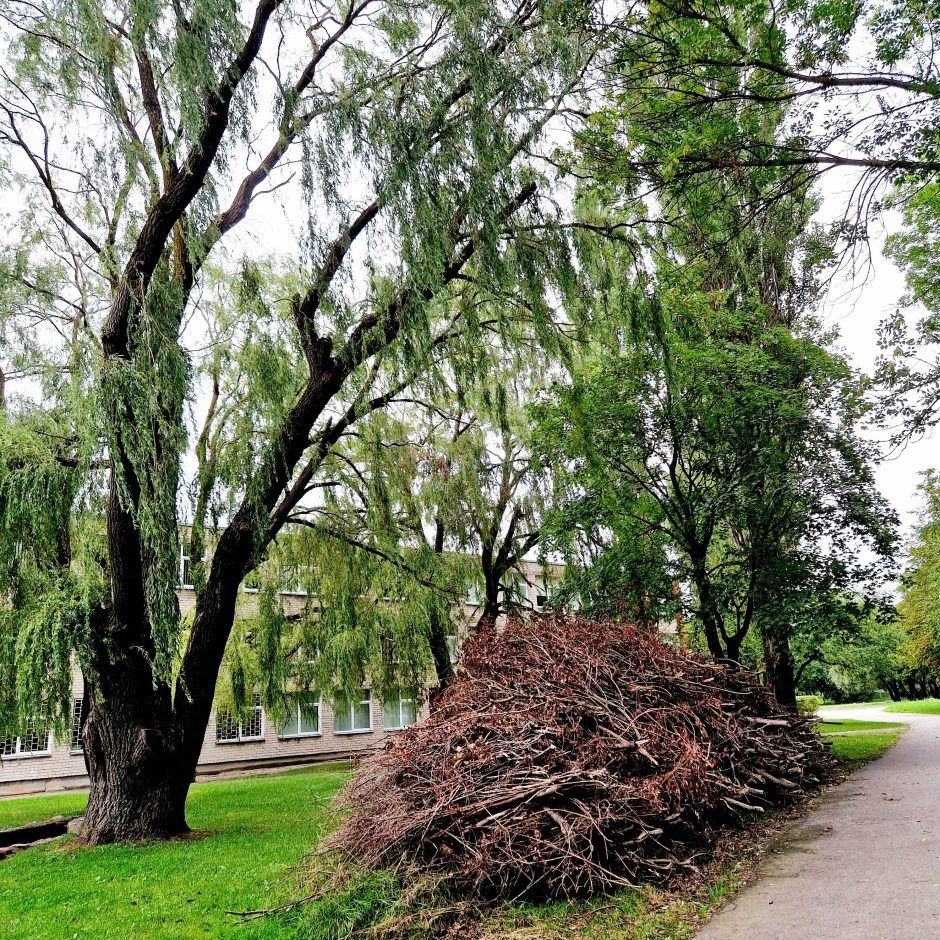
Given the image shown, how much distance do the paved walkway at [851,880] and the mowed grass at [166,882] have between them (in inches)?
131

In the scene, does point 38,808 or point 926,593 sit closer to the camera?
point 38,808

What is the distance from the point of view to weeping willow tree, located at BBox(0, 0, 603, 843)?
783 cm

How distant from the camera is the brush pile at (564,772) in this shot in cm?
543

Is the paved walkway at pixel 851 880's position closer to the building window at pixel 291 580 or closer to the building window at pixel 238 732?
the building window at pixel 291 580

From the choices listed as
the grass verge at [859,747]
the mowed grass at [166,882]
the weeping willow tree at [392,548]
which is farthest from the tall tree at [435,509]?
the grass verge at [859,747]

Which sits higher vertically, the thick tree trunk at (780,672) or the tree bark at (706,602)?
the tree bark at (706,602)

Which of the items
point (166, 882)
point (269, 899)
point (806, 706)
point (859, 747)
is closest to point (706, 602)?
point (806, 706)

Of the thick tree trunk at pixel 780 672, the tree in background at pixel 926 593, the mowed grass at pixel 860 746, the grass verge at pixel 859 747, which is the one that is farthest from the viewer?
the tree in background at pixel 926 593

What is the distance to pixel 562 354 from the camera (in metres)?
10.2

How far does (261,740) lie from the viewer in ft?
78.9

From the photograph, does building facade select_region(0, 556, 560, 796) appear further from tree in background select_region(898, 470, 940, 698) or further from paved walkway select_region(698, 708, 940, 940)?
tree in background select_region(898, 470, 940, 698)

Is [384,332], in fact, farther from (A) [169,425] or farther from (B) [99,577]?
(B) [99,577]

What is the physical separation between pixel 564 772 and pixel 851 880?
215 centimetres

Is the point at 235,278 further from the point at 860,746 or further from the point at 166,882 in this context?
the point at 860,746
